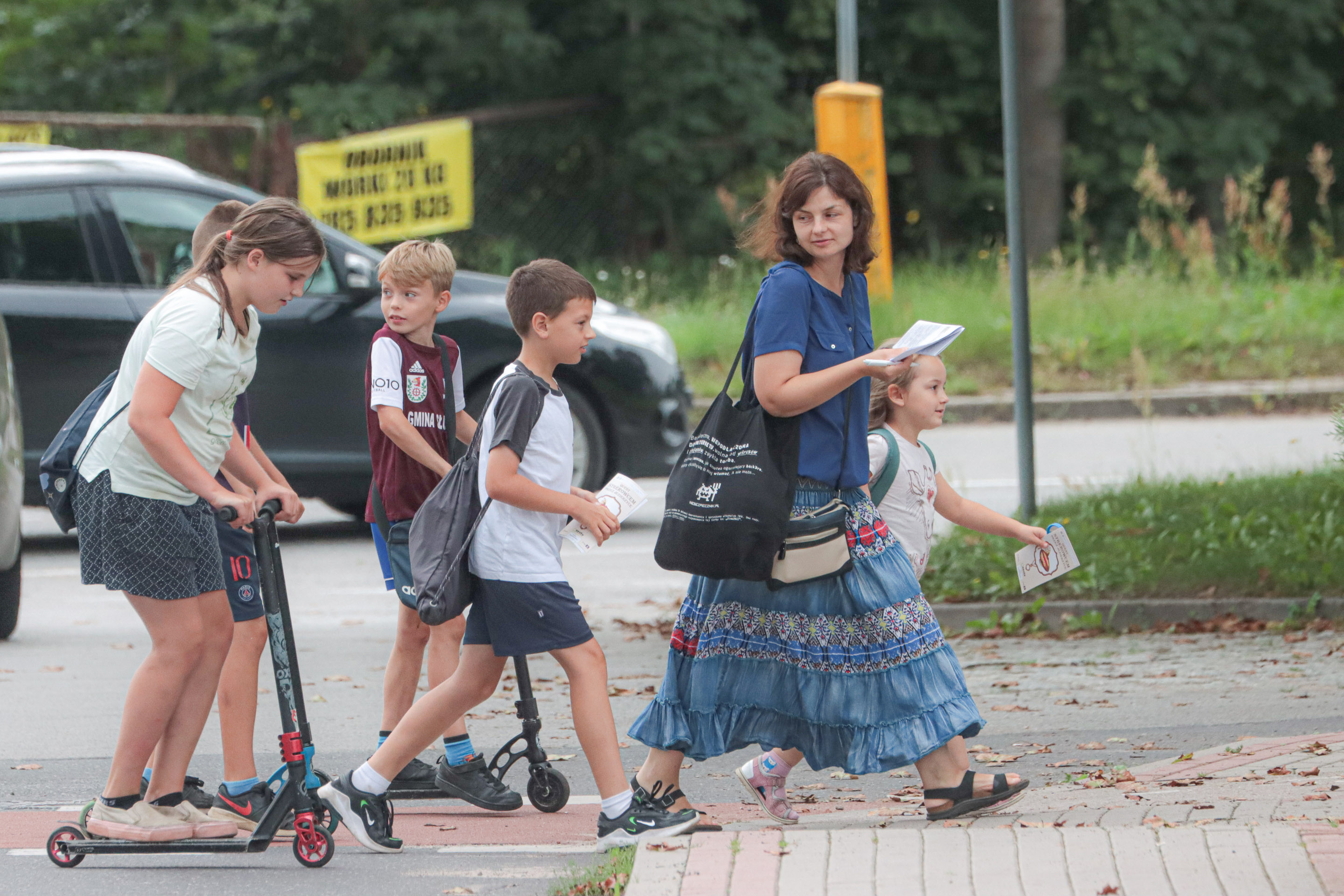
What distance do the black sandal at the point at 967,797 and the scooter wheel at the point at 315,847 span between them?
1467mm

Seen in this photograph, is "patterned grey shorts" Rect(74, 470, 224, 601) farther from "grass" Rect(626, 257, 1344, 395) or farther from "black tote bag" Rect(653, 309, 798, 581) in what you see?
"grass" Rect(626, 257, 1344, 395)

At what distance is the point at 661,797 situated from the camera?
14.5 ft

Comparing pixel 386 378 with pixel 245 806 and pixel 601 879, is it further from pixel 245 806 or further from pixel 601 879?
pixel 601 879

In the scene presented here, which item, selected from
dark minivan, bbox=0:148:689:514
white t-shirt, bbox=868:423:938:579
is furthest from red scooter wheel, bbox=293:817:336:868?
dark minivan, bbox=0:148:689:514

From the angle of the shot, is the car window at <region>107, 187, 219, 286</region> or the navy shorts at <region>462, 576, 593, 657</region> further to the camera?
the car window at <region>107, 187, 219, 286</region>

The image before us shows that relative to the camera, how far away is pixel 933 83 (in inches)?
953

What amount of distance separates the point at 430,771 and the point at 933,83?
67.0 feet

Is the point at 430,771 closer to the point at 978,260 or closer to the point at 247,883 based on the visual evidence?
the point at 247,883

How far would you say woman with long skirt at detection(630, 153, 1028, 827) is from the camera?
4.32m

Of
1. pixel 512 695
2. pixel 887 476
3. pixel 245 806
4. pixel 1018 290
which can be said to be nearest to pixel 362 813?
pixel 245 806

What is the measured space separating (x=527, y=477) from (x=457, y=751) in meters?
1.07

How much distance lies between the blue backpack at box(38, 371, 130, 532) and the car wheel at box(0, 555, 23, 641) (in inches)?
136

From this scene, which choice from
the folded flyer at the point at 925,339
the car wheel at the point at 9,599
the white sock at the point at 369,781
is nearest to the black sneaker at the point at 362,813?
the white sock at the point at 369,781

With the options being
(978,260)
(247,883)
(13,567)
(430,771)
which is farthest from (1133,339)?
(247,883)
